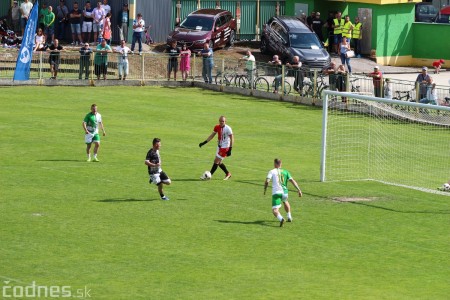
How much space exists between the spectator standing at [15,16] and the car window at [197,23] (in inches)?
353

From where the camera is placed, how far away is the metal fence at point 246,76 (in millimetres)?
45969

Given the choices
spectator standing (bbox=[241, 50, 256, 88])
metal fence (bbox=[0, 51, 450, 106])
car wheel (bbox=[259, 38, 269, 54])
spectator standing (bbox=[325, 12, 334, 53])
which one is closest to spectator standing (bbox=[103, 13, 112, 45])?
metal fence (bbox=[0, 51, 450, 106])

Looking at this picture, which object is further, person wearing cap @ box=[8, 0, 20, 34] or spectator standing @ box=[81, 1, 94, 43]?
person wearing cap @ box=[8, 0, 20, 34]

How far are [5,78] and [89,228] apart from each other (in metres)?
24.9

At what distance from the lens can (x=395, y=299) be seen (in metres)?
22.1

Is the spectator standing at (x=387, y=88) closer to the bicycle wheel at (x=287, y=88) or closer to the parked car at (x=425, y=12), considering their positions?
the bicycle wheel at (x=287, y=88)

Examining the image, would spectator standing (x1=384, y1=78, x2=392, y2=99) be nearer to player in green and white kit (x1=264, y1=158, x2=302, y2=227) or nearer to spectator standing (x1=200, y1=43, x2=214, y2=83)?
spectator standing (x1=200, y1=43, x2=214, y2=83)

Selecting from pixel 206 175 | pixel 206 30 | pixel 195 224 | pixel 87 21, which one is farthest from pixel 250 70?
pixel 195 224


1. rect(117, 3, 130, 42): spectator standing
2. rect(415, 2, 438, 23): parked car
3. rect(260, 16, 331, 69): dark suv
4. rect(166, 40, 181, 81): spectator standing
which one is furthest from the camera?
rect(415, 2, 438, 23): parked car

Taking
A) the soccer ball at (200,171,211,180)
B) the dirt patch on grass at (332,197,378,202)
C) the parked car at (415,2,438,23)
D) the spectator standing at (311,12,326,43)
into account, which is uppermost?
the parked car at (415,2,438,23)

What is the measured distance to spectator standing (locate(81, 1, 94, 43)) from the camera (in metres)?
59.2

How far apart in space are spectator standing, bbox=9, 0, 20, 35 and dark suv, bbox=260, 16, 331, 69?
12.9 metres

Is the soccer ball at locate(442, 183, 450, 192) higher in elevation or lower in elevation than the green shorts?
lower

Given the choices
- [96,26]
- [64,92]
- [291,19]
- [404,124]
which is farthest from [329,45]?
[404,124]
